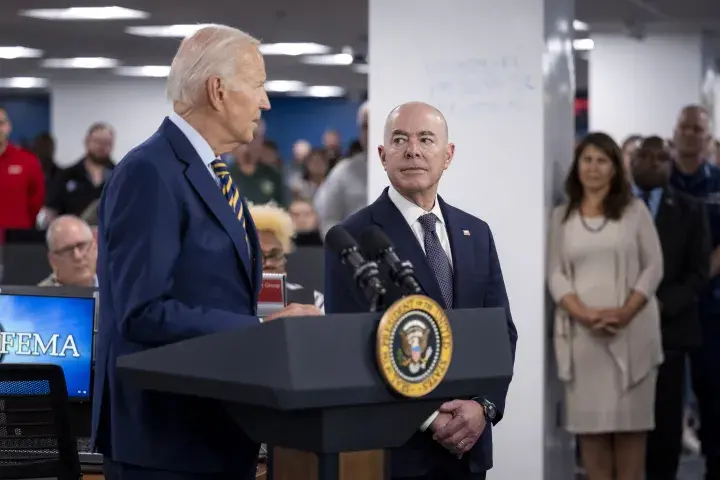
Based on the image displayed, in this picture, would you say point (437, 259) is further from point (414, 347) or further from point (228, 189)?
point (414, 347)

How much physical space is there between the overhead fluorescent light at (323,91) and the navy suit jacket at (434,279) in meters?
19.8

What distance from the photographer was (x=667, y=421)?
7168 mm

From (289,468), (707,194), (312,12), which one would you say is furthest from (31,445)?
(312,12)

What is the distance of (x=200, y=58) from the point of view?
2709 millimetres

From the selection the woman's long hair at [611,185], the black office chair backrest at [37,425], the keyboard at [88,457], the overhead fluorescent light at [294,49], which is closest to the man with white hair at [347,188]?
the woman's long hair at [611,185]

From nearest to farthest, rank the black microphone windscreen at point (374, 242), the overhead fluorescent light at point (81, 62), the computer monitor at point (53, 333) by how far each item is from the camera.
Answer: the black microphone windscreen at point (374, 242) < the computer monitor at point (53, 333) < the overhead fluorescent light at point (81, 62)

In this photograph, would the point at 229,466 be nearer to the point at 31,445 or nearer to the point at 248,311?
the point at 248,311

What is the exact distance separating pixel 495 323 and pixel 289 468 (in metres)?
0.62

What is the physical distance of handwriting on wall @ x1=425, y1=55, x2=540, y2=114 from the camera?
21.4 ft

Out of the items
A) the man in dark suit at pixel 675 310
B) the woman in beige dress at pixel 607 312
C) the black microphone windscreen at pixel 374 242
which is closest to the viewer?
the black microphone windscreen at pixel 374 242

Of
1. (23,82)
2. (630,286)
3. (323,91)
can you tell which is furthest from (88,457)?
(323,91)

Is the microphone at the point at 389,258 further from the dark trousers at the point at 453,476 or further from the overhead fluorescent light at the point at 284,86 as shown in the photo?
the overhead fluorescent light at the point at 284,86

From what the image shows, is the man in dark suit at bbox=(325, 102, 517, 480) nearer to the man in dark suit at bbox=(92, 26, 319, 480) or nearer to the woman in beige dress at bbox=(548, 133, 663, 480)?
the man in dark suit at bbox=(92, 26, 319, 480)

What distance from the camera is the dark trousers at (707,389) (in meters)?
7.52
